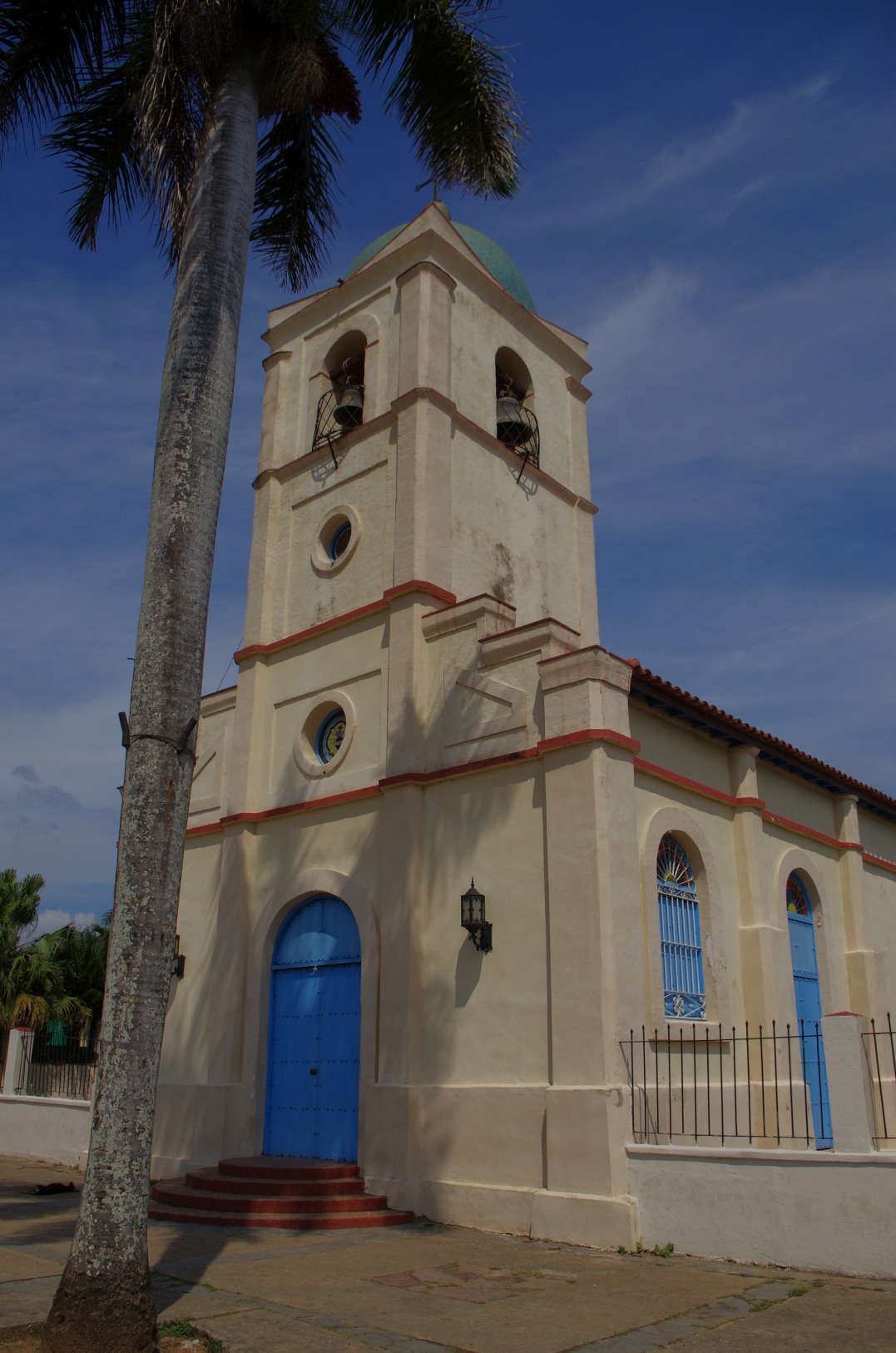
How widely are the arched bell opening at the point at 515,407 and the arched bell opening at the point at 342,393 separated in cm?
212

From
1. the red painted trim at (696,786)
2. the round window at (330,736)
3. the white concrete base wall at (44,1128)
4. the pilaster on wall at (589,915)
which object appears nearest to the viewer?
the pilaster on wall at (589,915)

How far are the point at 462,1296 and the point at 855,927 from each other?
35.7 ft

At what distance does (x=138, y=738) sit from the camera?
714 centimetres

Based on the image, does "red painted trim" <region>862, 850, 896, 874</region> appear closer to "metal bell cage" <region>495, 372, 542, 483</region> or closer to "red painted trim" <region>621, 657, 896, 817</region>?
"red painted trim" <region>621, 657, 896, 817</region>

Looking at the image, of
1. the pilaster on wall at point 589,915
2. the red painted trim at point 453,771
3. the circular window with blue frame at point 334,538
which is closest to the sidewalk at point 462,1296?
the pilaster on wall at point 589,915

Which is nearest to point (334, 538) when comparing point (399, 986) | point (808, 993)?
point (399, 986)

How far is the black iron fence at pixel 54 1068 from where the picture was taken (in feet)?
54.5

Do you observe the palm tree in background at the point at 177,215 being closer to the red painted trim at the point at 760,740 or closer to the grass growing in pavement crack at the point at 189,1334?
the grass growing in pavement crack at the point at 189,1334

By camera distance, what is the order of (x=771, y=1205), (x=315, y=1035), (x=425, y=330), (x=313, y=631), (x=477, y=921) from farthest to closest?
(x=425, y=330)
(x=313, y=631)
(x=315, y=1035)
(x=477, y=921)
(x=771, y=1205)

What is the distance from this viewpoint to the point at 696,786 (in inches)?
527

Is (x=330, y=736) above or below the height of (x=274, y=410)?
below

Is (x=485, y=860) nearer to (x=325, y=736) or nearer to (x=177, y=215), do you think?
(x=325, y=736)

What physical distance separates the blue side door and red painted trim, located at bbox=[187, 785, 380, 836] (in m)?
6.19

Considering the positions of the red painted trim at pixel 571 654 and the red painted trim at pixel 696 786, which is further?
the red painted trim at pixel 696 786
